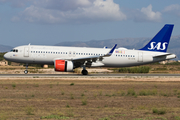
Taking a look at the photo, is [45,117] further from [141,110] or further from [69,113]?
[141,110]

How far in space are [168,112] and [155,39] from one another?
29.4 metres

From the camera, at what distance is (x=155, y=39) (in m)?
40.1

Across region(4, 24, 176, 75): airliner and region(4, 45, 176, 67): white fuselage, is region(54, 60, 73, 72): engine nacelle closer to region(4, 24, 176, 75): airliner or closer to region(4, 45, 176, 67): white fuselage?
region(4, 24, 176, 75): airliner

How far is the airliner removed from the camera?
34406 millimetres

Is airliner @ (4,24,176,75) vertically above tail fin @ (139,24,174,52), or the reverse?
tail fin @ (139,24,174,52)

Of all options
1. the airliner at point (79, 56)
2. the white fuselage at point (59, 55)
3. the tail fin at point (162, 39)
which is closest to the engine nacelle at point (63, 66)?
the airliner at point (79, 56)

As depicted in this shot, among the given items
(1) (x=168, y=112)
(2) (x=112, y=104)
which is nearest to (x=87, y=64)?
(2) (x=112, y=104)

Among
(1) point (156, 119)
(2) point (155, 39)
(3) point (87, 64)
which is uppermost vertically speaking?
(2) point (155, 39)

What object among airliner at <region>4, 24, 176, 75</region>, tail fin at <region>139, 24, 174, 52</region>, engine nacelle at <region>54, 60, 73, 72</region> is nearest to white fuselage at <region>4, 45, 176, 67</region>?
airliner at <region>4, 24, 176, 75</region>

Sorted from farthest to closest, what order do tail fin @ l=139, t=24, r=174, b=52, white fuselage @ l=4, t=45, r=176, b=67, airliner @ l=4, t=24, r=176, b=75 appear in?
tail fin @ l=139, t=24, r=174, b=52 < white fuselage @ l=4, t=45, r=176, b=67 < airliner @ l=4, t=24, r=176, b=75

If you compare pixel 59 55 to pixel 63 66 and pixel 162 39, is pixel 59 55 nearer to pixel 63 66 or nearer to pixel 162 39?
pixel 63 66

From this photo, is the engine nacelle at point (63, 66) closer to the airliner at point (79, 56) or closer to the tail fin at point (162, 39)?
the airliner at point (79, 56)

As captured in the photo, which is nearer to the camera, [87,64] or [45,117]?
[45,117]

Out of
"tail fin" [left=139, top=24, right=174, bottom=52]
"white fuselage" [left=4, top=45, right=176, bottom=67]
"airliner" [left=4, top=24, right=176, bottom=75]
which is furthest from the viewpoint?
"tail fin" [left=139, top=24, right=174, bottom=52]
